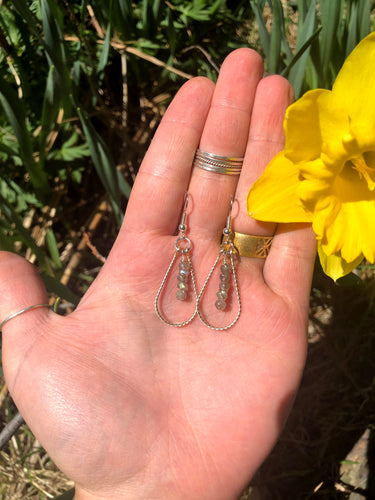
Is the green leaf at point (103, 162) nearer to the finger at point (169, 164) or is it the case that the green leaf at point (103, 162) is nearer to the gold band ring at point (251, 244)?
the finger at point (169, 164)

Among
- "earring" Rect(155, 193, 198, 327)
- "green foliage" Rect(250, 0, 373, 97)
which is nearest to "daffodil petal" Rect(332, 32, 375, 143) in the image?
"green foliage" Rect(250, 0, 373, 97)

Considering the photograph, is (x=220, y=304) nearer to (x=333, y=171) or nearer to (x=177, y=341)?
(x=177, y=341)

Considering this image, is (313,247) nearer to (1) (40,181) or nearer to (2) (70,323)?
(2) (70,323)

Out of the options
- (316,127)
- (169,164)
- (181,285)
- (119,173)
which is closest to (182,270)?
(181,285)

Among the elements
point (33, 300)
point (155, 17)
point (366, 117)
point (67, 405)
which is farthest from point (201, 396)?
point (155, 17)

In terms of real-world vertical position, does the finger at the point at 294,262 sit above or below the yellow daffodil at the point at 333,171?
below

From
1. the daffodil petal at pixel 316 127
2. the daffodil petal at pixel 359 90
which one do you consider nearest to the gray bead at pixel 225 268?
the daffodil petal at pixel 316 127

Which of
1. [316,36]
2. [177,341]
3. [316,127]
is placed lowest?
[177,341]
